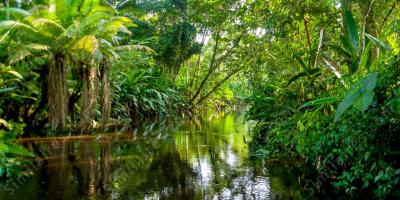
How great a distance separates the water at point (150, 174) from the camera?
4699mm

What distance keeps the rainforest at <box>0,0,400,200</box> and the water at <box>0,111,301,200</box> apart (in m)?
0.02

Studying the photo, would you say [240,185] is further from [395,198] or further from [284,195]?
[395,198]

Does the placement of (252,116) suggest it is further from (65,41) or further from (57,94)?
(65,41)

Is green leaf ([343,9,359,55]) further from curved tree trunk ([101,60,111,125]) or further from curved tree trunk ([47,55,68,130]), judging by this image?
curved tree trunk ([101,60,111,125])

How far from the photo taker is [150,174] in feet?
19.1

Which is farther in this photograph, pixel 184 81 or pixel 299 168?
pixel 184 81

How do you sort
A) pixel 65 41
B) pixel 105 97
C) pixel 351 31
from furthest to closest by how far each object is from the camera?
1. pixel 105 97
2. pixel 65 41
3. pixel 351 31

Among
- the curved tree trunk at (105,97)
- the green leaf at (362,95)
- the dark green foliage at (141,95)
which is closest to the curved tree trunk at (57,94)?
the curved tree trunk at (105,97)

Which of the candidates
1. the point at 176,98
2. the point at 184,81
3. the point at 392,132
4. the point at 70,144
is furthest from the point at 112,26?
the point at 184,81

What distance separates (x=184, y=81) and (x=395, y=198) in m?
22.5

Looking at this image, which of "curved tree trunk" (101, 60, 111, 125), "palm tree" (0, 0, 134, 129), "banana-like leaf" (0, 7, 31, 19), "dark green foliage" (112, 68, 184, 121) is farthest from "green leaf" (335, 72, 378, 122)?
"dark green foliage" (112, 68, 184, 121)

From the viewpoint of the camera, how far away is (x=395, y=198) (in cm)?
380

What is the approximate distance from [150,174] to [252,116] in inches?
215

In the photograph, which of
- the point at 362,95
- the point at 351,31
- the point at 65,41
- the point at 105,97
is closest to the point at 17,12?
the point at 65,41
